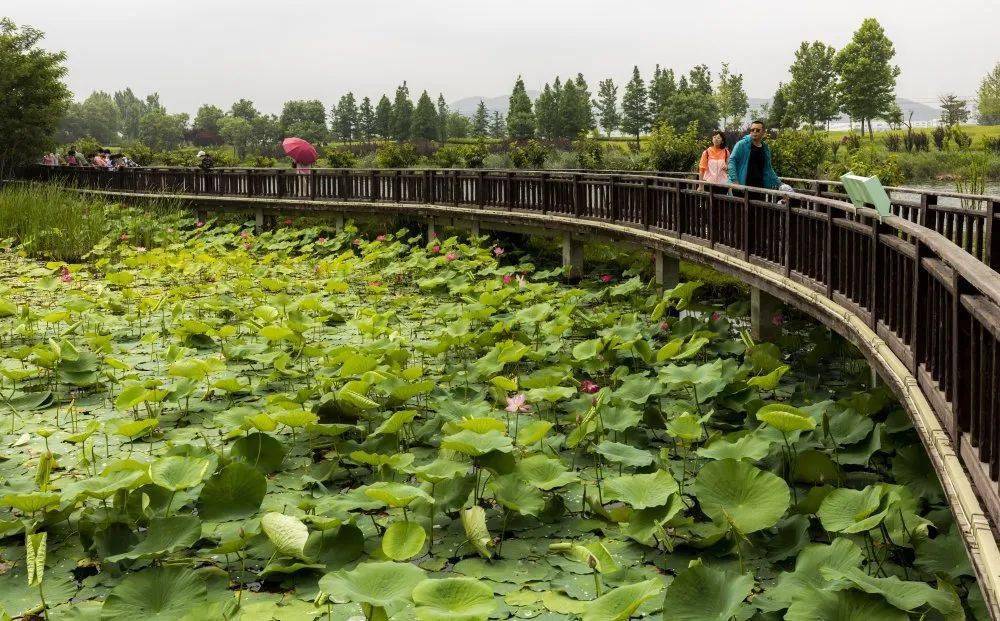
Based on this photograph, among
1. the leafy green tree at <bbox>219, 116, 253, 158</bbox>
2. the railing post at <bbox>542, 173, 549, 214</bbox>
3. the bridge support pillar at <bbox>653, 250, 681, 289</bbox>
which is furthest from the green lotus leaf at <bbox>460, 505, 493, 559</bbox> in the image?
the leafy green tree at <bbox>219, 116, 253, 158</bbox>

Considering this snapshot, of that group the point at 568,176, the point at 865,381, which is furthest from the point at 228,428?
the point at 568,176

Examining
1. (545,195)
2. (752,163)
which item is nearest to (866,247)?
(752,163)

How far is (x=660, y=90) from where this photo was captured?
80.1m

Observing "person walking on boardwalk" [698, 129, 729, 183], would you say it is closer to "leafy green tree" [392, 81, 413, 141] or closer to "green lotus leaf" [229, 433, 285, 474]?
"green lotus leaf" [229, 433, 285, 474]

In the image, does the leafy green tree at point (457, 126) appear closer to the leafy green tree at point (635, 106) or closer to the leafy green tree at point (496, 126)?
the leafy green tree at point (496, 126)

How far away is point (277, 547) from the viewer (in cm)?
382

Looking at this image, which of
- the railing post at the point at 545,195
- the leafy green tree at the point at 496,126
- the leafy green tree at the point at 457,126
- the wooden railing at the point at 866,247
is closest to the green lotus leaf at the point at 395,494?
the wooden railing at the point at 866,247

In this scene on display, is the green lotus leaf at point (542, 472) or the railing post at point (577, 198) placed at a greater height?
the railing post at point (577, 198)

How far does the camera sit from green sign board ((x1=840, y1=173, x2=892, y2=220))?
14.9ft

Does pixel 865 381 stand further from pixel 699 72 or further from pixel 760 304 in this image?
pixel 699 72

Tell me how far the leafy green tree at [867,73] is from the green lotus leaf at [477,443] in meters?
58.1

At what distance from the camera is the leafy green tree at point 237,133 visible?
377 ft

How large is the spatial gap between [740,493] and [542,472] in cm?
89

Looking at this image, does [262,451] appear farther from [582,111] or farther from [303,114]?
[303,114]
